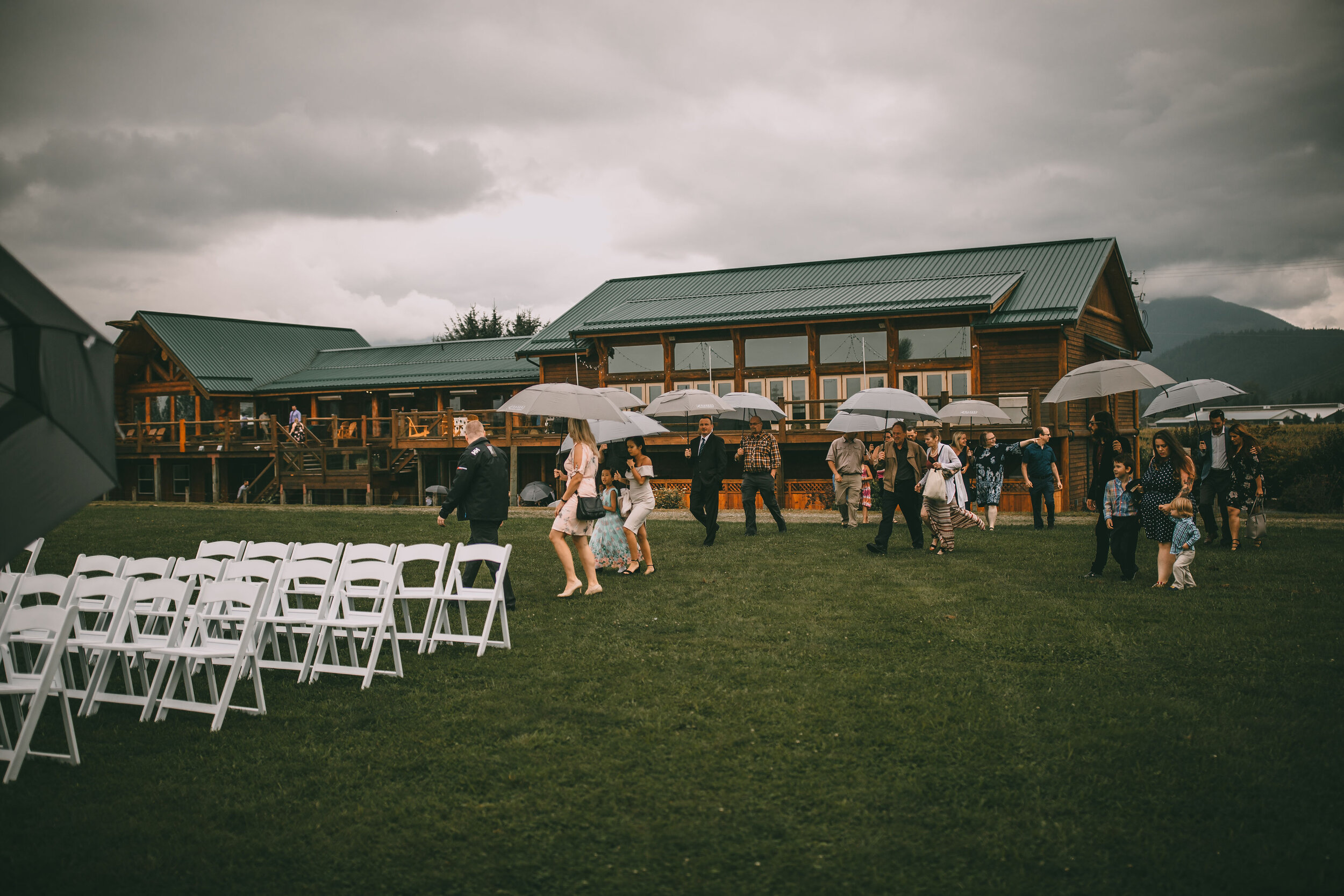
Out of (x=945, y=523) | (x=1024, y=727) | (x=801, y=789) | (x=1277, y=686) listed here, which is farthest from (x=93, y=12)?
(x=945, y=523)

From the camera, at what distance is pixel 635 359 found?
97.6 ft

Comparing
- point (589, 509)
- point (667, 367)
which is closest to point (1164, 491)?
point (589, 509)

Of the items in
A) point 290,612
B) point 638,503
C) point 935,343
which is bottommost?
point 290,612

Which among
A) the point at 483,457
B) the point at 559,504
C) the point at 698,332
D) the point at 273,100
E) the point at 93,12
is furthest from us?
the point at 698,332

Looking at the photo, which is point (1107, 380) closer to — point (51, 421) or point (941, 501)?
point (941, 501)

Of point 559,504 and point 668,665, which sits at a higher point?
point 559,504

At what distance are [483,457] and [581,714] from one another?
13.2 ft

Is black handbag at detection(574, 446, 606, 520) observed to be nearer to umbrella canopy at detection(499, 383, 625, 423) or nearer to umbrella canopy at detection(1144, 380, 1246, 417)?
umbrella canopy at detection(499, 383, 625, 423)

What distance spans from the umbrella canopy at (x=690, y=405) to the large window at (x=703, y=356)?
10.8m

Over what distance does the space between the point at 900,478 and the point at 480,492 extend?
6185 mm

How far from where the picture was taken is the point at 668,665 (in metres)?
6.68

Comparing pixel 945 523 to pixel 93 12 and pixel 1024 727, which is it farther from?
pixel 93 12

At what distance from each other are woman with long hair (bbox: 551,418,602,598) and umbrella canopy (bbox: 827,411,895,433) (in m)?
8.34

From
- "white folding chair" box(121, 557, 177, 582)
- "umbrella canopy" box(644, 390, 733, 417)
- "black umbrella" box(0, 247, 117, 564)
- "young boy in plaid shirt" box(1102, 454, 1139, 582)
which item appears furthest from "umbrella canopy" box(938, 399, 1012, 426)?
"black umbrella" box(0, 247, 117, 564)
